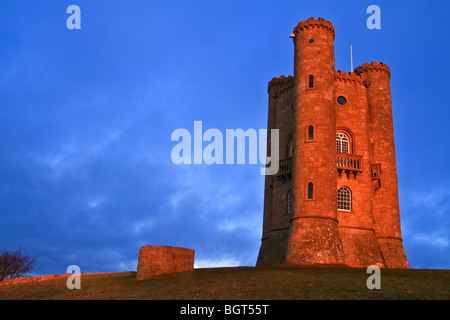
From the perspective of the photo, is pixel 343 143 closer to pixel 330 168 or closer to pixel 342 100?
pixel 342 100

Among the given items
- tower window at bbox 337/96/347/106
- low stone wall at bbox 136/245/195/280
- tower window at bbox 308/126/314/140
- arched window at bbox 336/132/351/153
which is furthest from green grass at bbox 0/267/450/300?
tower window at bbox 337/96/347/106

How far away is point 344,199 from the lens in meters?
32.0

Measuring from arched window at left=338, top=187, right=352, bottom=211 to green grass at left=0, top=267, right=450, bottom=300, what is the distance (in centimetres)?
942

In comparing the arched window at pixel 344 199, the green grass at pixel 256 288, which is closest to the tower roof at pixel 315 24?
the arched window at pixel 344 199

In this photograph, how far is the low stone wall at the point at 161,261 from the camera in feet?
74.5

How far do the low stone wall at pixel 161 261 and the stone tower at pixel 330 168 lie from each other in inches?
281

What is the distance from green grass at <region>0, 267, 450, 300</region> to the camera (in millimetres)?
14986

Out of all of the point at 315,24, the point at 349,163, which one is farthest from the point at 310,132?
the point at 315,24

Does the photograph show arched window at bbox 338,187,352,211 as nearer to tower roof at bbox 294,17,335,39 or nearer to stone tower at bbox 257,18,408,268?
stone tower at bbox 257,18,408,268
